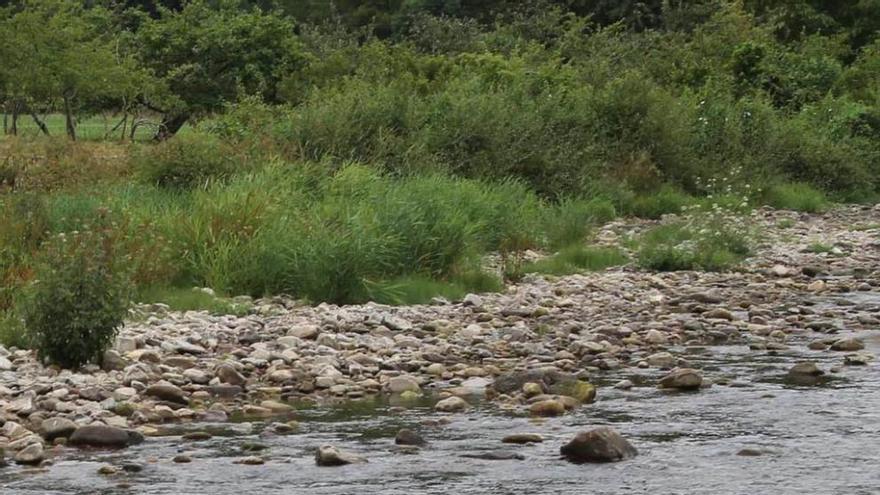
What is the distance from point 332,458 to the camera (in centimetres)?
848

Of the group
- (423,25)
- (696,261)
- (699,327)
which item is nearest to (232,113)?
(696,261)

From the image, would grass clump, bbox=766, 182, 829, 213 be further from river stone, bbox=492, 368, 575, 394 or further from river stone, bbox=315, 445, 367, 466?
river stone, bbox=315, 445, 367, 466

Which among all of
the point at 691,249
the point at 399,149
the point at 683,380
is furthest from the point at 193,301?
the point at 691,249

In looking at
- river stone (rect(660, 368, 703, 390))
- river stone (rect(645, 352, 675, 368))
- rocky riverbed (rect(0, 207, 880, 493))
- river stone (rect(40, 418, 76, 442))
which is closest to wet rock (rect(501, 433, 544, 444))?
rocky riverbed (rect(0, 207, 880, 493))

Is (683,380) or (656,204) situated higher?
(683,380)

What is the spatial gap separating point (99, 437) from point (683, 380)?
4.50 meters

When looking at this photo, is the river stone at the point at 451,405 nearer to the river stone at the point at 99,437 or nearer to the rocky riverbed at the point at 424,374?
the rocky riverbed at the point at 424,374

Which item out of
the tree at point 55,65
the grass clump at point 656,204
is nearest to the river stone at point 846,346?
the grass clump at point 656,204

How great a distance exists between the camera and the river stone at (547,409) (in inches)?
392

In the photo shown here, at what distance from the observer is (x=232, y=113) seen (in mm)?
22609

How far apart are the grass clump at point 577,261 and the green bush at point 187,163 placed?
4002mm

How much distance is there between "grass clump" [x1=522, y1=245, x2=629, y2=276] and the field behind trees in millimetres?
40

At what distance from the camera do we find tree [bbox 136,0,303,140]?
1283 inches

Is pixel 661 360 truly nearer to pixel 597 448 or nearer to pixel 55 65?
pixel 597 448
